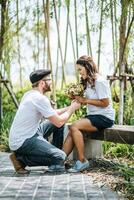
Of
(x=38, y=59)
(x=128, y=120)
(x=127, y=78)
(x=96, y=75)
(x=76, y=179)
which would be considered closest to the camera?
(x=76, y=179)

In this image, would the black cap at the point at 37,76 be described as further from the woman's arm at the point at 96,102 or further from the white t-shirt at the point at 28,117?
the woman's arm at the point at 96,102

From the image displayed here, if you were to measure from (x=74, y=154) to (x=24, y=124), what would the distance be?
1456 mm

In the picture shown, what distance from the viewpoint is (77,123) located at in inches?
286

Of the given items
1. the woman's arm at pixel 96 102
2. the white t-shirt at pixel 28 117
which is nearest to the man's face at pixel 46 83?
the white t-shirt at pixel 28 117

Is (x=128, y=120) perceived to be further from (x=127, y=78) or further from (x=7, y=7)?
(x=7, y=7)

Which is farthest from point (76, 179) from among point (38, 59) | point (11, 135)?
point (38, 59)

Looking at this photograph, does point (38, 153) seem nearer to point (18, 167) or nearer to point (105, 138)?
point (18, 167)

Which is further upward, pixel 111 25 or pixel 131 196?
pixel 111 25

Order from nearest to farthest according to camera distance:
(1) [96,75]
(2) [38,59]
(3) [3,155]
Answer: (1) [96,75] → (3) [3,155] → (2) [38,59]

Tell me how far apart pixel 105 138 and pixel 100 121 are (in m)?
0.23

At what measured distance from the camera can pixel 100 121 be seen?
730cm

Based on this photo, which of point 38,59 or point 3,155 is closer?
point 3,155

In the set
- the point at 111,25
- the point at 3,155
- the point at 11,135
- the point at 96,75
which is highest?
the point at 111,25

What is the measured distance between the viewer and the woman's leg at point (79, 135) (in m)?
7.15
